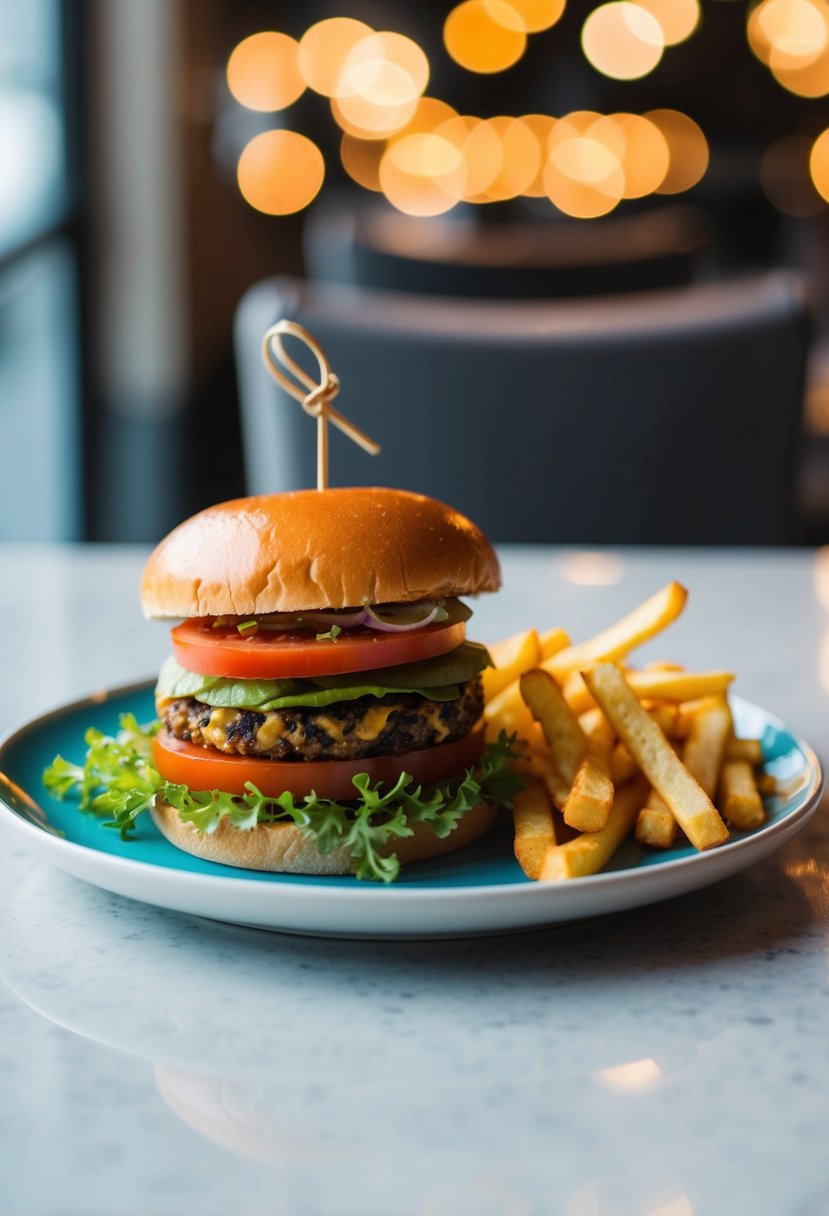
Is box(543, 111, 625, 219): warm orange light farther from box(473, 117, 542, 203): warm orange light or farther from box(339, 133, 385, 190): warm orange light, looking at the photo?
box(339, 133, 385, 190): warm orange light

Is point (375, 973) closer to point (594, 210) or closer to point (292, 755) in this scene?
point (292, 755)

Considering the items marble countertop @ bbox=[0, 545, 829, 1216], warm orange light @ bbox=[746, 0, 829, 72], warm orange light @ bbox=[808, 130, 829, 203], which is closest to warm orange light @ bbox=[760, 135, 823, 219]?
warm orange light @ bbox=[808, 130, 829, 203]

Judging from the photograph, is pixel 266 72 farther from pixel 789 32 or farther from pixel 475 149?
pixel 789 32

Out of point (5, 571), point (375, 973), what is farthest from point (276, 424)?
point (375, 973)

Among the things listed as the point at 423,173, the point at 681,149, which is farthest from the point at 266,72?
the point at 681,149

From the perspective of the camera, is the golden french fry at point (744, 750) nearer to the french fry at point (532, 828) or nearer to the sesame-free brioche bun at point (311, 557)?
the french fry at point (532, 828)

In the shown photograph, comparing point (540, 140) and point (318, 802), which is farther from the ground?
point (540, 140)
